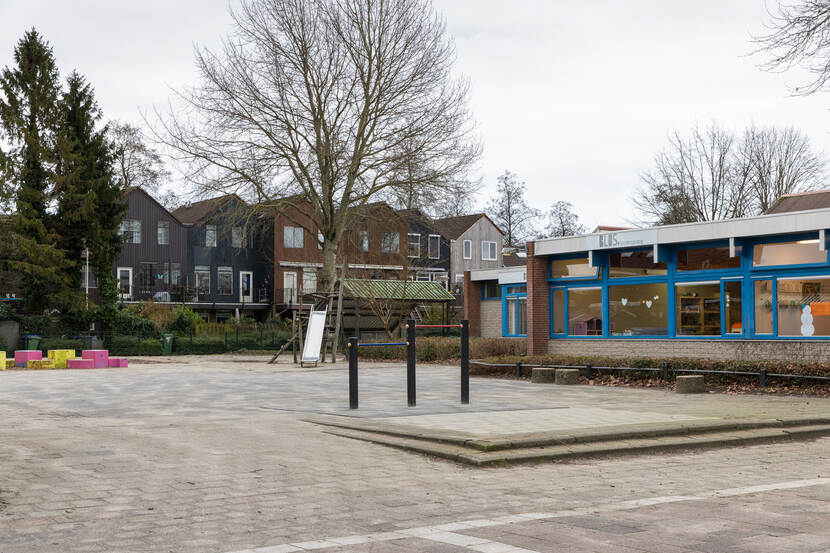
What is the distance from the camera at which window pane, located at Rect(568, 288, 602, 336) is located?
84.9ft

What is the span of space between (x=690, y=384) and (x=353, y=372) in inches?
304

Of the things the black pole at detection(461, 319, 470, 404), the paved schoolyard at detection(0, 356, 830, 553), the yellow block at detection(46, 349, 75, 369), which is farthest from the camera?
the yellow block at detection(46, 349, 75, 369)

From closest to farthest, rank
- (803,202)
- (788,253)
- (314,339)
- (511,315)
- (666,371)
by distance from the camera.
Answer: (666,371) → (788,253) → (314,339) → (803,202) → (511,315)

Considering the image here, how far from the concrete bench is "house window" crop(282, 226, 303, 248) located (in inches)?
1766

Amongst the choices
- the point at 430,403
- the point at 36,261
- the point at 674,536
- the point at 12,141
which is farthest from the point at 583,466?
the point at 12,141

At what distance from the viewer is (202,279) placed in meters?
58.0

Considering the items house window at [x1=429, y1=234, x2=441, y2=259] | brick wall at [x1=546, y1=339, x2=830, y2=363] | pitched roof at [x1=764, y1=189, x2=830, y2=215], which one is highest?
house window at [x1=429, y1=234, x2=441, y2=259]

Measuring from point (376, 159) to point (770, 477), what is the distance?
29.1 meters

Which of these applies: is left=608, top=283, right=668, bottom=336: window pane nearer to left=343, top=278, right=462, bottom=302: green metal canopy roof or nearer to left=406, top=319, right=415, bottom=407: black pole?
left=343, top=278, right=462, bottom=302: green metal canopy roof

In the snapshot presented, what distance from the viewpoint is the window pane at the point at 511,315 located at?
126 ft

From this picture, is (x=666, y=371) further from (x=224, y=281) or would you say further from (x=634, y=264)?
(x=224, y=281)

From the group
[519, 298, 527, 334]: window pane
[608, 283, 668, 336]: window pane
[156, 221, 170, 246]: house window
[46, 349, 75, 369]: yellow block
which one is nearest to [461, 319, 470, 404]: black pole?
[608, 283, 668, 336]: window pane

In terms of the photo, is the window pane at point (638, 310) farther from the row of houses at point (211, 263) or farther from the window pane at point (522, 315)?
the row of houses at point (211, 263)

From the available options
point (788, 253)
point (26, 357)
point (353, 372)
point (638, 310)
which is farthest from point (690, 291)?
point (26, 357)
